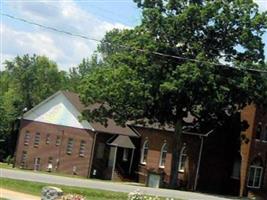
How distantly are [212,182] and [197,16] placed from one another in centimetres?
1639

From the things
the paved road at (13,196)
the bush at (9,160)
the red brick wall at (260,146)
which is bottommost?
the paved road at (13,196)

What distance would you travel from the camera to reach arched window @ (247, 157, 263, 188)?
59053 mm

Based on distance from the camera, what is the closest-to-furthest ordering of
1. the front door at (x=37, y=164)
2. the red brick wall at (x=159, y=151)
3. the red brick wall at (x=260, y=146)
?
the red brick wall at (x=260, y=146)
the red brick wall at (x=159, y=151)
the front door at (x=37, y=164)

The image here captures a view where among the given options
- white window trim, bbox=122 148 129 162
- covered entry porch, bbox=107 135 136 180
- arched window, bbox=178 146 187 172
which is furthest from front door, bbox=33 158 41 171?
arched window, bbox=178 146 187 172

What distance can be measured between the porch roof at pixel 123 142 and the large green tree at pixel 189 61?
9776 mm

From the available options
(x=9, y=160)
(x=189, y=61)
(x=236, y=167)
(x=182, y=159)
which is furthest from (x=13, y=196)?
(x=9, y=160)

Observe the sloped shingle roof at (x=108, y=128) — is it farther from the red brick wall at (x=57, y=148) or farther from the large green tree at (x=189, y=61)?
the large green tree at (x=189, y=61)

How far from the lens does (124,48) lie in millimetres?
53219

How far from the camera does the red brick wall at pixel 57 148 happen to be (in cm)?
6366

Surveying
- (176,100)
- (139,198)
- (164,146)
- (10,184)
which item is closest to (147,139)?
(164,146)

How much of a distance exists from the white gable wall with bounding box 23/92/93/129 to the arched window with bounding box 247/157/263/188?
1563cm

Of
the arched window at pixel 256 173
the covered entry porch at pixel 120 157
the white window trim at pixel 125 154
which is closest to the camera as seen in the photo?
the arched window at pixel 256 173

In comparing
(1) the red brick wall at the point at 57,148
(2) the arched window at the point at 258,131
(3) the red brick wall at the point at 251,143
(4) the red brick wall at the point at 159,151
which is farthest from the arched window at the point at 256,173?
(1) the red brick wall at the point at 57,148

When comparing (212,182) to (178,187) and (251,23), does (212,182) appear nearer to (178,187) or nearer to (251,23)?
(178,187)
